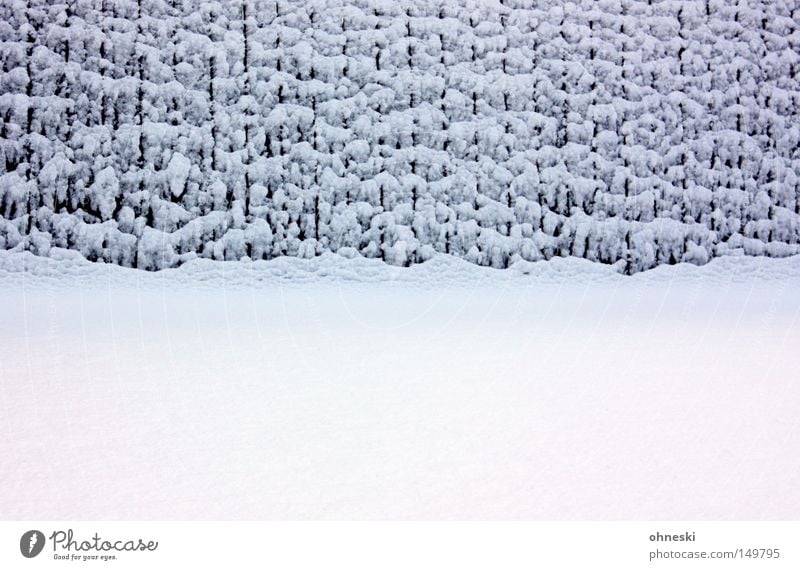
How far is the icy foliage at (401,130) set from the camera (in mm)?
2219

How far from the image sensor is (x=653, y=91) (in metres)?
2.45

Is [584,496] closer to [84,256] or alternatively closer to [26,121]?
[84,256]

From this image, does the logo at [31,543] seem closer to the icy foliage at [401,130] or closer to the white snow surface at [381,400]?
the white snow surface at [381,400]

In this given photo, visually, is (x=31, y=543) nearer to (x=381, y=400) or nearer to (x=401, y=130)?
(x=381, y=400)

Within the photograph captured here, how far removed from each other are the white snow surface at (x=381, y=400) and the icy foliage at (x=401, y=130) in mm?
229

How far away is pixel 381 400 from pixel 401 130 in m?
1.47

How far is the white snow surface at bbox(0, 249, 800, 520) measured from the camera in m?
0.71

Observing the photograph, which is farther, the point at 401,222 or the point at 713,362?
the point at 401,222

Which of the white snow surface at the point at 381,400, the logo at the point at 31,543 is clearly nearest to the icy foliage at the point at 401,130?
the white snow surface at the point at 381,400

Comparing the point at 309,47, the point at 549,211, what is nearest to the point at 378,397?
the point at 549,211

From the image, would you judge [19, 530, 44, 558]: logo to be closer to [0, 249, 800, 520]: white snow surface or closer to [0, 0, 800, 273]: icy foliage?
[0, 249, 800, 520]: white snow surface

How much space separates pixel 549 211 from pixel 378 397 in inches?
59.1

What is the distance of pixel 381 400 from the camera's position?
108 centimetres

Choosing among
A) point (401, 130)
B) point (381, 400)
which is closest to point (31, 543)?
point (381, 400)
